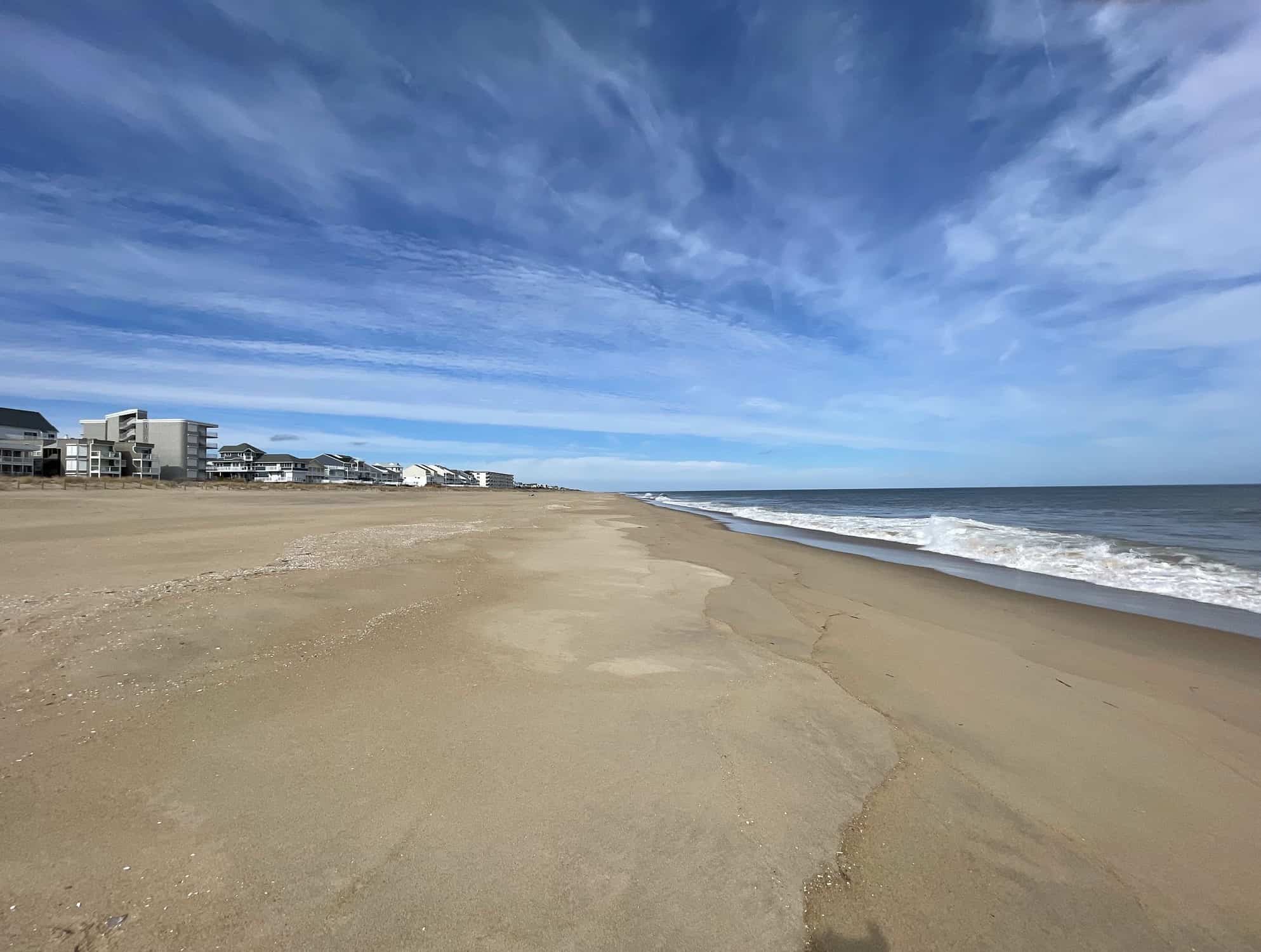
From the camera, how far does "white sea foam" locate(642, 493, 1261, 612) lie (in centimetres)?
1135

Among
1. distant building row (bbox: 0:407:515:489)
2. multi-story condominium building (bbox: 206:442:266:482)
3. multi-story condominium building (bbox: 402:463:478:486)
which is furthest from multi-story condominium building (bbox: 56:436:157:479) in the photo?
multi-story condominium building (bbox: 402:463:478:486)

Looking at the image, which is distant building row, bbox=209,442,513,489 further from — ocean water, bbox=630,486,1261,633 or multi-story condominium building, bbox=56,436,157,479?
ocean water, bbox=630,486,1261,633

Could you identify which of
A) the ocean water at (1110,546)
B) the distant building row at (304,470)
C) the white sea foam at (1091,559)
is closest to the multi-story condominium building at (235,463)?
the distant building row at (304,470)

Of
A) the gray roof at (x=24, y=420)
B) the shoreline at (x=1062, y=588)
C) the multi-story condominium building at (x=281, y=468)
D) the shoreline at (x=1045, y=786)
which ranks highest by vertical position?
the gray roof at (x=24, y=420)

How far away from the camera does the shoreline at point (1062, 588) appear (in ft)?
30.1

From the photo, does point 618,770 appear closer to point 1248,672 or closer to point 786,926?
point 786,926

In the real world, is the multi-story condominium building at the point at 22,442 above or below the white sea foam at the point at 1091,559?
Answer: above

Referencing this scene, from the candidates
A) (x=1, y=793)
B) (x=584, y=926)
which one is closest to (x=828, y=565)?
(x=584, y=926)

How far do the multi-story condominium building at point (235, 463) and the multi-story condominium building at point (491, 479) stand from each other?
61.2m

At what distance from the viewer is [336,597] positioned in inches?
310

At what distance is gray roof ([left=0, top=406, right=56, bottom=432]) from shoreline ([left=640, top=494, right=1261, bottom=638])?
83.8m

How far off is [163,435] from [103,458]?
1158 cm

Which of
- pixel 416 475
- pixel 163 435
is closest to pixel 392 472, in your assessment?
pixel 416 475

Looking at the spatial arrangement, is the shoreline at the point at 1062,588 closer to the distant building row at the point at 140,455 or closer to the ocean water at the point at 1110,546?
the ocean water at the point at 1110,546
